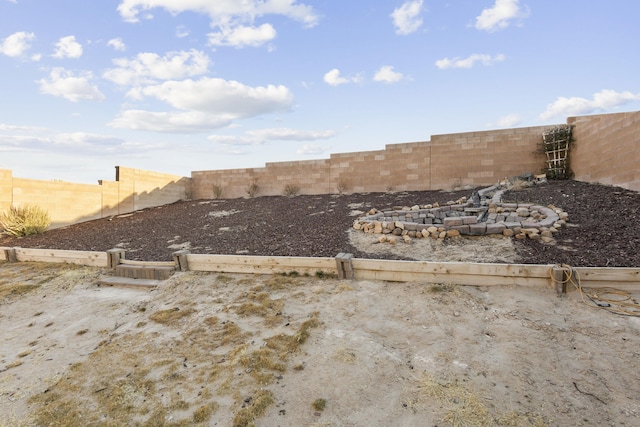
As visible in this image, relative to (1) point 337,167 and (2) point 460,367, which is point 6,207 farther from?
(2) point 460,367

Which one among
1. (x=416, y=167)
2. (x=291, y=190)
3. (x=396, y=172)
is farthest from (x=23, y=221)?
(x=416, y=167)

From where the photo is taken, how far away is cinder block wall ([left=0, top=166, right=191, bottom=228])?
11289 mm

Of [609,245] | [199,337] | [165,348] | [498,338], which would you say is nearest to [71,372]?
[165,348]

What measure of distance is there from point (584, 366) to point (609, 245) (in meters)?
3.53

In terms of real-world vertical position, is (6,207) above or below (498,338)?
above

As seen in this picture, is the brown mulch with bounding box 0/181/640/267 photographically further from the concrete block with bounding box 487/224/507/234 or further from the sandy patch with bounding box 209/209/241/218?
the concrete block with bounding box 487/224/507/234

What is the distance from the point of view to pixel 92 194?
13.4 metres

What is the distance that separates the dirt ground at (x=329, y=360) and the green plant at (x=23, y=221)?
285 inches

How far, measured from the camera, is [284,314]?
4570 mm

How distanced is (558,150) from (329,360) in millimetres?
11765

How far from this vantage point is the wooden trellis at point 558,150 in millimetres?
10789

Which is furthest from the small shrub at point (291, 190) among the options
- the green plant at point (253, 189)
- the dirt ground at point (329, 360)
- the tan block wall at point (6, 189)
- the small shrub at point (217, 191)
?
the tan block wall at point (6, 189)

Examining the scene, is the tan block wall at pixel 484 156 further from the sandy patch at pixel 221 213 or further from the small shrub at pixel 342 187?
the sandy patch at pixel 221 213

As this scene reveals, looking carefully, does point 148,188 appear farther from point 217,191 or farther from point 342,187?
point 342,187
